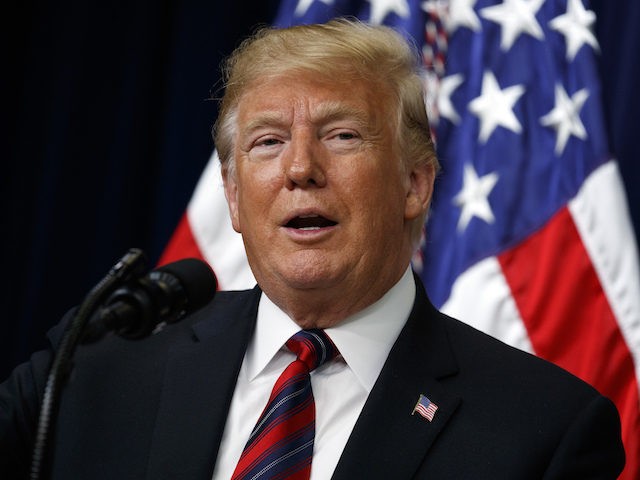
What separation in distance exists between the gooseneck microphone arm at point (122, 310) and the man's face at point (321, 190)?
591mm

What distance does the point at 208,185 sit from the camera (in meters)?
3.27

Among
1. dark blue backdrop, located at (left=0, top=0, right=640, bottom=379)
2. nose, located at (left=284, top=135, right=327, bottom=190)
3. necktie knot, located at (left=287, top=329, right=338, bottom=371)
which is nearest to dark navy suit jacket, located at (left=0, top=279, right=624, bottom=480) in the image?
necktie knot, located at (left=287, top=329, right=338, bottom=371)

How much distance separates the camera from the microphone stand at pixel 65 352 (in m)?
1.29

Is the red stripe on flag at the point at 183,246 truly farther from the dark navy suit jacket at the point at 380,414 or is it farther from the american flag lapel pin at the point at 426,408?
the american flag lapel pin at the point at 426,408

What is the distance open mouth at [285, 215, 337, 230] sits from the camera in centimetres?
206

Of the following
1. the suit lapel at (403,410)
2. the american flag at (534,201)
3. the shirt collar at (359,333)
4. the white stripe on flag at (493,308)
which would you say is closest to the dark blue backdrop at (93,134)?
the american flag at (534,201)

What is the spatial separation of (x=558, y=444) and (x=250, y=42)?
1147 mm

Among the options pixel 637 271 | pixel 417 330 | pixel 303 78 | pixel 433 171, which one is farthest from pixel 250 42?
pixel 637 271

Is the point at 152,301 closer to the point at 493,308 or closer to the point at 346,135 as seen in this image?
the point at 346,135

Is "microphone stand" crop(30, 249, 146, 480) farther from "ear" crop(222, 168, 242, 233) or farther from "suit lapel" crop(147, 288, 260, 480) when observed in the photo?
"ear" crop(222, 168, 242, 233)

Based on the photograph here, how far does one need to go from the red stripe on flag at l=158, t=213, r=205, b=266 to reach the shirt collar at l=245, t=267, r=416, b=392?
3.67 feet

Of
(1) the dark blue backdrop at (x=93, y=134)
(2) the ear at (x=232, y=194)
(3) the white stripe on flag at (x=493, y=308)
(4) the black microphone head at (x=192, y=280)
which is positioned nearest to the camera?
(4) the black microphone head at (x=192, y=280)

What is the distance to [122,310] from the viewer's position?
4.48ft

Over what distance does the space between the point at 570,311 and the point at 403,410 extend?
1.12 metres
